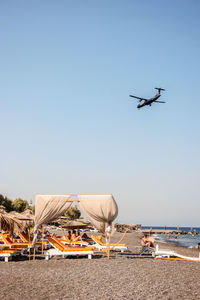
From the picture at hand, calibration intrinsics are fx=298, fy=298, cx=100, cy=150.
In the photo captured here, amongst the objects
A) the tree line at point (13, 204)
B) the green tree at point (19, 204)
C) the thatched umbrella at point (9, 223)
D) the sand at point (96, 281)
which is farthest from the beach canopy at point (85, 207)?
the green tree at point (19, 204)

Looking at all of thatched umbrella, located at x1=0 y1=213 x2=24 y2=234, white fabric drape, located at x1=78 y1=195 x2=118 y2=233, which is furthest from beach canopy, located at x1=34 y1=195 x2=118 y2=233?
thatched umbrella, located at x1=0 y1=213 x2=24 y2=234

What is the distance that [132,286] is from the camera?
788cm

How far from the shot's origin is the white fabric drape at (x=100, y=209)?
13.2 metres

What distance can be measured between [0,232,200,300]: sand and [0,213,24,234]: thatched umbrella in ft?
7.40

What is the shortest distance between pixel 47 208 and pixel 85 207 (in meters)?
1.69

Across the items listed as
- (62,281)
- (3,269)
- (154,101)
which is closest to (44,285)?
(62,281)

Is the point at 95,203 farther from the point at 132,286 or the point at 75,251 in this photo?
the point at 132,286

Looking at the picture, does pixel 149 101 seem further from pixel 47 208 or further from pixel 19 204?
pixel 19 204

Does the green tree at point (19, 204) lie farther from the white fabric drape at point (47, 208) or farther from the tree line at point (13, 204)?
the white fabric drape at point (47, 208)

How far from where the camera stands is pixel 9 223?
535 inches

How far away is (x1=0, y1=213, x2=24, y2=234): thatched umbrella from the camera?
13.5 metres

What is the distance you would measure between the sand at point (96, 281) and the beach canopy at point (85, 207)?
6.53ft

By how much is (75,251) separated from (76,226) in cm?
616

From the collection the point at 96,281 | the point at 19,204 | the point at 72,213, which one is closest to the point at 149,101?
the point at 96,281
